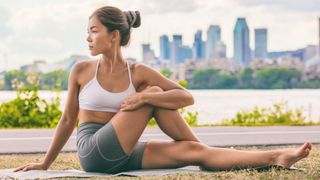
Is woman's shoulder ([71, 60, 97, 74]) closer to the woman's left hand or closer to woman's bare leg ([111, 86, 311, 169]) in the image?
the woman's left hand

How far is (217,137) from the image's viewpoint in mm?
9102

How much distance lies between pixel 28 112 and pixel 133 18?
6.79 meters

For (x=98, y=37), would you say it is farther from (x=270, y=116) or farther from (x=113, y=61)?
(x=270, y=116)

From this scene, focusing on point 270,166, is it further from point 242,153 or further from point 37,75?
point 37,75

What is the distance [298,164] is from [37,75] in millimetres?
7160

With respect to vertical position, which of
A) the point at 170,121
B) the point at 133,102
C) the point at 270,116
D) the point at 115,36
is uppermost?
the point at 115,36

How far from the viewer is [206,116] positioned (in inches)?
529

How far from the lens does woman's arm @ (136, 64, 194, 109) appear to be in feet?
15.0

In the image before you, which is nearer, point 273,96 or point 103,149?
point 103,149

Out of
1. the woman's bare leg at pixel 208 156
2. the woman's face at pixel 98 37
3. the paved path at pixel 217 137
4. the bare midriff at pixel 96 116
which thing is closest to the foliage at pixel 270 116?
the paved path at pixel 217 137

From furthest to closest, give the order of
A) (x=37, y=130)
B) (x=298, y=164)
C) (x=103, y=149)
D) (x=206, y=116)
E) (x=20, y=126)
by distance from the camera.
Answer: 1. (x=206, y=116)
2. (x=20, y=126)
3. (x=37, y=130)
4. (x=298, y=164)
5. (x=103, y=149)

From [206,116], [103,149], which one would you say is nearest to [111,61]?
[103,149]

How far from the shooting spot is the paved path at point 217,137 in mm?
8016

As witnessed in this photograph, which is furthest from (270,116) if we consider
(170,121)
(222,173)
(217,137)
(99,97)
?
(99,97)
